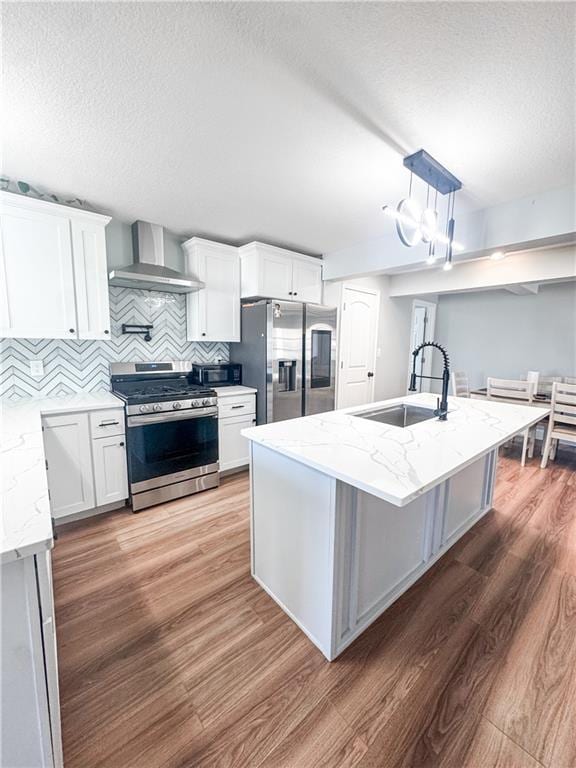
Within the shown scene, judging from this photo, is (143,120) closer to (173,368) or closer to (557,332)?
(173,368)

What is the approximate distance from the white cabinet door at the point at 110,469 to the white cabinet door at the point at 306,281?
7.48 ft

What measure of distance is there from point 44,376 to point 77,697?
2163 mm

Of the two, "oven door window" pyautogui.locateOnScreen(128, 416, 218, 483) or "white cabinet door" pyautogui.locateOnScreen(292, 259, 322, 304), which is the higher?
"white cabinet door" pyautogui.locateOnScreen(292, 259, 322, 304)

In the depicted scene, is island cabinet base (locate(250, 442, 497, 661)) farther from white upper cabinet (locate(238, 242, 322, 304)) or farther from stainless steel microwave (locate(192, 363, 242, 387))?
white upper cabinet (locate(238, 242, 322, 304))

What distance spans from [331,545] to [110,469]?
1.91 m

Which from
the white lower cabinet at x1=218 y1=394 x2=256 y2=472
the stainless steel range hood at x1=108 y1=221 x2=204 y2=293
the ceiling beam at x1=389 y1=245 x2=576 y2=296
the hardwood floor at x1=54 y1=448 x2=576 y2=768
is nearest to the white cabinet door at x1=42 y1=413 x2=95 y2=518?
the hardwood floor at x1=54 y1=448 x2=576 y2=768

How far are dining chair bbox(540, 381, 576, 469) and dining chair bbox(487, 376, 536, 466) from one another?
0.19m

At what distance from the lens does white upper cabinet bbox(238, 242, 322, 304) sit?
3176 millimetres

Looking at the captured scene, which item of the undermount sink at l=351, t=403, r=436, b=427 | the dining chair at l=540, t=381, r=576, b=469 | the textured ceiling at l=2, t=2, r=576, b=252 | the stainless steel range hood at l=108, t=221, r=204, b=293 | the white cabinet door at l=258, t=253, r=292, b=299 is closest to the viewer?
the textured ceiling at l=2, t=2, r=576, b=252

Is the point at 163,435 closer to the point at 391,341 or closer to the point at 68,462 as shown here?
the point at 68,462

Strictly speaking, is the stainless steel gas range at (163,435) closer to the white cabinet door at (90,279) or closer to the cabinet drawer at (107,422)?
the cabinet drawer at (107,422)

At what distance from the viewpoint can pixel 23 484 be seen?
1029mm

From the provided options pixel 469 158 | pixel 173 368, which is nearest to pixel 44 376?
pixel 173 368

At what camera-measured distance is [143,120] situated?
1510 millimetres
